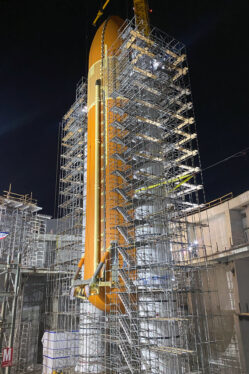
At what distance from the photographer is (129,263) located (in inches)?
615

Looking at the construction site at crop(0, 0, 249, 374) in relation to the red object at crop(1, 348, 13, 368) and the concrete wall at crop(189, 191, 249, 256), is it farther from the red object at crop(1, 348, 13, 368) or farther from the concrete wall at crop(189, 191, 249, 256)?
the concrete wall at crop(189, 191, 249, 256)

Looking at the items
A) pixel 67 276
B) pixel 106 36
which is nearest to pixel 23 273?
pixel 67 276

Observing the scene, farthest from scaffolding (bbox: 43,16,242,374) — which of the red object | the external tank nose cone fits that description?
the red object

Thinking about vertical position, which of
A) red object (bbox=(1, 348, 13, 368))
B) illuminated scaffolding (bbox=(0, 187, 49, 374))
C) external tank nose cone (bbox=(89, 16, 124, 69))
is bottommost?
red object (bbox=(1, 348, 13, 368))

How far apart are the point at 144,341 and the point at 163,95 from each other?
1441 cm

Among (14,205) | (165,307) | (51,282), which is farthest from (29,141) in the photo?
(165,307)

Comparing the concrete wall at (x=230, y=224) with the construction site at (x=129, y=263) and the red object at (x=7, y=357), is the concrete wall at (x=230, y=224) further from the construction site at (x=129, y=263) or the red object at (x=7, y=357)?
the red object at (x=7, y=357)

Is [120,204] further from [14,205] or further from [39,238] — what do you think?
[14,205]

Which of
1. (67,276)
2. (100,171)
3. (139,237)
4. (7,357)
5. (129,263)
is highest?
(100,171)

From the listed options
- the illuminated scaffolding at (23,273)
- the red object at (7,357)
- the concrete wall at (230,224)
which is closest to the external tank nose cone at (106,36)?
the illuminated scaffolding at (23,273)

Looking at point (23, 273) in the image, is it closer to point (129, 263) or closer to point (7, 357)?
point (7, 357)

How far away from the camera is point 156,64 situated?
20.7m

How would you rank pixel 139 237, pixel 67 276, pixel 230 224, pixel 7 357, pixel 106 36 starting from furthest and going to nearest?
pixel 230 224
pixel 67 276
pixel 106 36
pixel 139 237
pixel 7 357

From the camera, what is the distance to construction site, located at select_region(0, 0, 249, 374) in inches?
606
